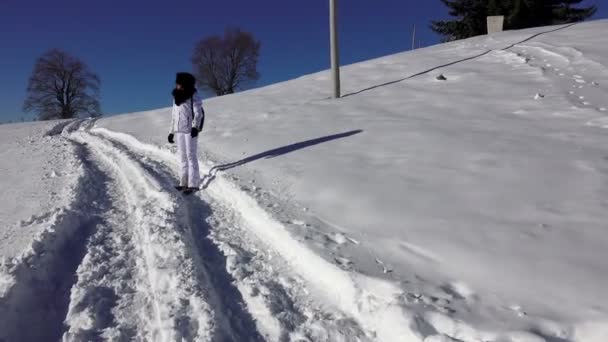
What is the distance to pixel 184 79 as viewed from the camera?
16.9 feet

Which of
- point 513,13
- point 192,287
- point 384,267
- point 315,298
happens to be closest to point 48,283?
point 192,287

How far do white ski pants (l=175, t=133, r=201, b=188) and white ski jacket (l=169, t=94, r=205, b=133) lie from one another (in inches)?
→ 4.5

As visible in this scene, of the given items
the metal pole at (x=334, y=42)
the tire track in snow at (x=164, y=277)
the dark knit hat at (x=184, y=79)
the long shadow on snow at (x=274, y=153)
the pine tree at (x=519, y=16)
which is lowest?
the tire track in snow at (x=164, y=277)

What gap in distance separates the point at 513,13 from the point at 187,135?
2907cm

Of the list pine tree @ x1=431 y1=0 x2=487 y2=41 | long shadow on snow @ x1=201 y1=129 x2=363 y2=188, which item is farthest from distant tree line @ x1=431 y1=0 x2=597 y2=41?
long shadow on snow @ x1=201 y1=129 x2=363 y2=188

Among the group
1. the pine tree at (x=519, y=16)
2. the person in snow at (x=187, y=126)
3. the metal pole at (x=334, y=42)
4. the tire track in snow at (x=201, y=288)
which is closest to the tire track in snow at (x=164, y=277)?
the tire track in snow at (x=201, y=288)

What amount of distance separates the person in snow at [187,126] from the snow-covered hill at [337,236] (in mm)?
346

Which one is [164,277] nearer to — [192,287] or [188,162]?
[192,287]

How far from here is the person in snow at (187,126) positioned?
5.24 meters

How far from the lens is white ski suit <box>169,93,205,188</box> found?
5270mm

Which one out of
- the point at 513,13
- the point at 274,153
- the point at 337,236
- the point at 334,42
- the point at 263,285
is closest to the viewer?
the point at 263,285

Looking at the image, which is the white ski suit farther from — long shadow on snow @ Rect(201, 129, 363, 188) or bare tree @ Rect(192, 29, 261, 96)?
bare tree @ Rect(192, 29, 261, 96)

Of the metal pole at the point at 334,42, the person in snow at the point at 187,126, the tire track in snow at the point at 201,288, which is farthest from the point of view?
the metal pole at the point at 334,42

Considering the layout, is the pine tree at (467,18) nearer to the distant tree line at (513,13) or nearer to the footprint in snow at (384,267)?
the distant tree line at (513,13)
